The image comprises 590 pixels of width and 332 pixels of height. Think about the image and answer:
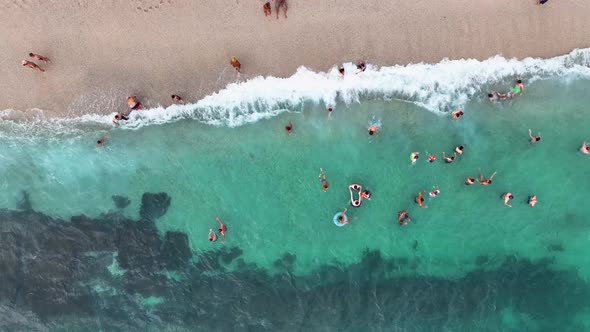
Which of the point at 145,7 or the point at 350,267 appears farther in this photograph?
the point at 350,267

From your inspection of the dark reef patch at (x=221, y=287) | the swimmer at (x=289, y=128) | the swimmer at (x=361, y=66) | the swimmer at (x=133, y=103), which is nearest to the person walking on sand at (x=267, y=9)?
the swimmer at (x=361, y=66)

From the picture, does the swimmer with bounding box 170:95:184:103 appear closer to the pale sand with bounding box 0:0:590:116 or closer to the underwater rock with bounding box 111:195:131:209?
the pale sand with bounding box 0:0:590:116

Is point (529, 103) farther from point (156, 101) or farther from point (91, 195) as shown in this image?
point (91, 195)

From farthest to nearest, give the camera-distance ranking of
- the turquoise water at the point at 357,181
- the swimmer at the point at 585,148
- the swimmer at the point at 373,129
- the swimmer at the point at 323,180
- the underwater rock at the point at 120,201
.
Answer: the underwater rock at the point at 120,201
the swimmer at the point at 323,180
the turquoise water at the point at 357,181
the swimmer at the point at 373,129
the swimmer at the point at 585,148

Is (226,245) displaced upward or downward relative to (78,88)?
downward

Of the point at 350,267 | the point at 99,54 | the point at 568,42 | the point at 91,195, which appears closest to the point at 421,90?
the point at 568,42

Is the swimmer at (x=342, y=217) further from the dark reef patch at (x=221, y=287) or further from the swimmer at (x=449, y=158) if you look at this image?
the swimmer at (x=449, y=158)

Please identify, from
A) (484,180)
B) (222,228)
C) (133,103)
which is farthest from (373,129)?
(133,103)
